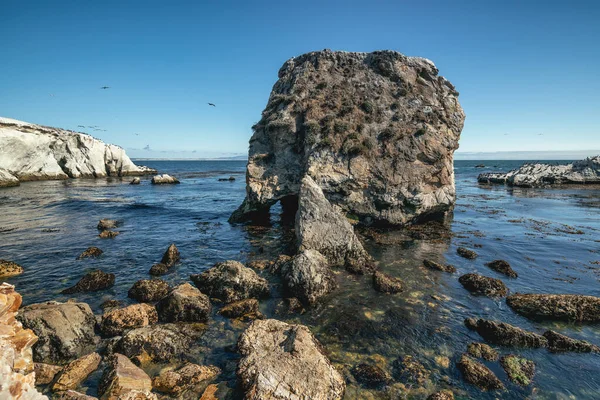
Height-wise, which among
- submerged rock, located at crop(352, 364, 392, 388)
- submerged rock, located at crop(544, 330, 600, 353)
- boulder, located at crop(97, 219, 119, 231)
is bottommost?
submerged rock, located at crop(352, 364, 392, 388)

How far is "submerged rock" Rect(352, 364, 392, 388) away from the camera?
7.44m

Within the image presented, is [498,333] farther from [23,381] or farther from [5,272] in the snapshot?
[5,272]

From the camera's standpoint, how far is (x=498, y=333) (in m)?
9.19

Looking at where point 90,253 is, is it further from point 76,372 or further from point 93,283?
point 76,372

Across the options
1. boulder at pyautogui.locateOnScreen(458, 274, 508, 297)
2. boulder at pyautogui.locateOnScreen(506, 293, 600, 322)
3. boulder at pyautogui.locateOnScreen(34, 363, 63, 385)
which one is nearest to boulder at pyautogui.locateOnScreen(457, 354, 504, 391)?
boulder at pyautogui.locateOnScreen(506, 293, 600, 322)

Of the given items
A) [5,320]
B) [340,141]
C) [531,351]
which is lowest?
[531,351]

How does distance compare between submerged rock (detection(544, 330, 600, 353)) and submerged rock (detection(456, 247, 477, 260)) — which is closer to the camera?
submerged rock (detection(544, 330, 600, 353))

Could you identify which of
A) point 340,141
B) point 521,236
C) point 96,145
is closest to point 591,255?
point 521,236

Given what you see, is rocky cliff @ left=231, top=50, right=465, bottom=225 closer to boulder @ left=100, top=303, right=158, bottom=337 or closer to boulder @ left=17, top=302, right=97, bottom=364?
boulder @ left=100, top=303, right=158, bottom=337

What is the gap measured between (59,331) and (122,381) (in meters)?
3.21

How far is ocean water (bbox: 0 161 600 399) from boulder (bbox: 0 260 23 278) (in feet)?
1.56

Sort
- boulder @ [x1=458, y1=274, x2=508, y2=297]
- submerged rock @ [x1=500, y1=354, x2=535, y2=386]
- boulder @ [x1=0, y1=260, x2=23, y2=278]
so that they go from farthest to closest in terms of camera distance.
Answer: boulder @ [x1=0, y1=260, x2=23, y2=278] < boulder @ [x1=458, y1=274, x2=508, y2=297] < submerged rock @ [x1=500, y1=354, x2=535, y2=386]

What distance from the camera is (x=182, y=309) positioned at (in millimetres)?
10227

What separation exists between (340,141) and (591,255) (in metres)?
17.0
